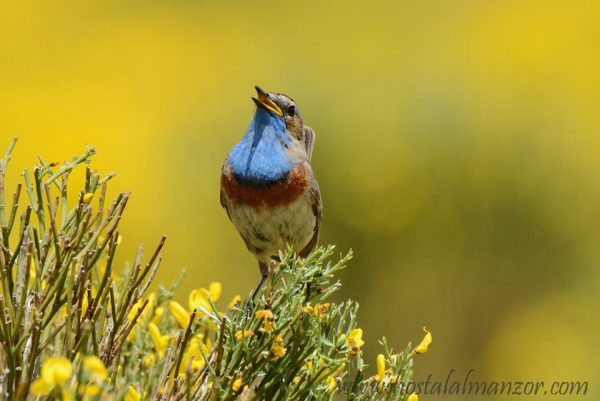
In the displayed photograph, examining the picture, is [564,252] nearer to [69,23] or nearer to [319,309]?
[319,309]

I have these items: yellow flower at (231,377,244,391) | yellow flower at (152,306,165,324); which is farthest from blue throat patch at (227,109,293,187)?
yellow flower at (231,377,244,391)

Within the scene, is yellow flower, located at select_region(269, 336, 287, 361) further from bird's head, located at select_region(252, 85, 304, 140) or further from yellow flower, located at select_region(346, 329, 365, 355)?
bird's head, located at select_region(252, 85, 304, 140)

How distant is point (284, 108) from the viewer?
4098 mm

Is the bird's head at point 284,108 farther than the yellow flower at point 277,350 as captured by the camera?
Yes

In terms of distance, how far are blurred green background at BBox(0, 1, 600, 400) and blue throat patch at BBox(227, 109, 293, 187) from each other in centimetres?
253

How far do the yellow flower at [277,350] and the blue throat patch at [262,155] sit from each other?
141cm

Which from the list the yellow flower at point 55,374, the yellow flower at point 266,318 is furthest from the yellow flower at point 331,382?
the yellow flower at point 55,374

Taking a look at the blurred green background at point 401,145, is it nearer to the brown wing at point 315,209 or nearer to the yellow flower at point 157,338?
the brown wing at point 315,209

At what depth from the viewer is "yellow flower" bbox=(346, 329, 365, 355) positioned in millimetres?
2502

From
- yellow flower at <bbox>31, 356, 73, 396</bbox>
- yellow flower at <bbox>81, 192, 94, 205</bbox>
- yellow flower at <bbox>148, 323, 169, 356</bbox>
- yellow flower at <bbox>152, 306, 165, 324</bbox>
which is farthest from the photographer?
yellow flower at <bbox>152, 306, 165, 324</bbox>

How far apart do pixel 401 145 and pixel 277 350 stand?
4.87 metres

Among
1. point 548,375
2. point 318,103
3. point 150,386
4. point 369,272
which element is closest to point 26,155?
point 318,103

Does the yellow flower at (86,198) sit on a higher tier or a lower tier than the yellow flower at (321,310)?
higher

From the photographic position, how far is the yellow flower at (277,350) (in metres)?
2.42
